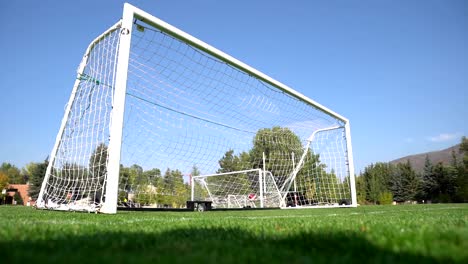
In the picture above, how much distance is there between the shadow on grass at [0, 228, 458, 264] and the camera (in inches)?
56.7

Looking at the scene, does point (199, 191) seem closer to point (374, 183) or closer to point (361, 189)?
point (361, 189)

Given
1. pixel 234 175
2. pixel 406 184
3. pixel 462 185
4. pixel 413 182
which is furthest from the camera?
pixel 406 184

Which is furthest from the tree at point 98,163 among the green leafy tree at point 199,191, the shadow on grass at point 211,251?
the green leafy tree at point 199,191

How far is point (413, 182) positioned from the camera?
45906mm

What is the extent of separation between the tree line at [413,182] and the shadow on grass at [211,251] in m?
40.2

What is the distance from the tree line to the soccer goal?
2921cm

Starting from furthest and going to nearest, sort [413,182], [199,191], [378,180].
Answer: [378,180]
[413,182]
[199,191]

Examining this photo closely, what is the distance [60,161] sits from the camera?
307 inches

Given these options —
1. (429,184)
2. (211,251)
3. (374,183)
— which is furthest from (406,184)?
(211,251)

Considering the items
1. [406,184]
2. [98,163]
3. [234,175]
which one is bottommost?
[98,163]

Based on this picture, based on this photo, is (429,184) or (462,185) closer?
(462,185)

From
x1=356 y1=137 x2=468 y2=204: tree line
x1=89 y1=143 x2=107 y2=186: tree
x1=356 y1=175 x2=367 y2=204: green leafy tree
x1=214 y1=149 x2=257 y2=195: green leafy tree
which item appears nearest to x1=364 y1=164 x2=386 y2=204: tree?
x1=356 y1=137 x2=468 y2=204: tree line

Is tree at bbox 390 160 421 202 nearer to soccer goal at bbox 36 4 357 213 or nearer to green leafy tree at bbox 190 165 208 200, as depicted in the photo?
soccer goal at bbox 36 4 357 213

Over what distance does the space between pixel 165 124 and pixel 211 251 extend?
7676 millimetres
